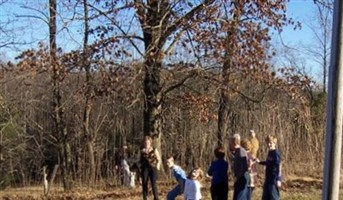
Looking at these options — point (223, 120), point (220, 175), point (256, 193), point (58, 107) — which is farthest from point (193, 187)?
point (223, 120)

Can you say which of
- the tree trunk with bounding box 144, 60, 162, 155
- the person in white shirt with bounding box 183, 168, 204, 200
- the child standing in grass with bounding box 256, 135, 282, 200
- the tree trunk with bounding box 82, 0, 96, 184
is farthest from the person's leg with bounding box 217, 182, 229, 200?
the tree trunk with bounding box 144, 60, 162, 155

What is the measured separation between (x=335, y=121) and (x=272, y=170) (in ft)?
22.4

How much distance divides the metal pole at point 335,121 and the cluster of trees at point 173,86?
13305 millimetres

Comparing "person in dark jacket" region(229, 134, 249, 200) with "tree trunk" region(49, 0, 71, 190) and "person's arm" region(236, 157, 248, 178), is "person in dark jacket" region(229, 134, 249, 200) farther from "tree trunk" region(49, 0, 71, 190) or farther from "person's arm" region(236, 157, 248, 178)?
"tree trunk" region(49, 0, 71, 190)

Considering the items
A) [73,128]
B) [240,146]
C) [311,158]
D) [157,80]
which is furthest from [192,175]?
[73,128]

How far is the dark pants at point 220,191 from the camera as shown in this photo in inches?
526

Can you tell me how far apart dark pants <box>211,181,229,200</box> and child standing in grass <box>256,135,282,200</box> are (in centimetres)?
78

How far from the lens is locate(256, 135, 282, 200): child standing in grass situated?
13.1 metres

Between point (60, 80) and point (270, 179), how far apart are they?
9246 millimetres

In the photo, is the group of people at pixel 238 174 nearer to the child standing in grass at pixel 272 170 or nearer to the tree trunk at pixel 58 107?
the child standing in grass at pixel 272 170

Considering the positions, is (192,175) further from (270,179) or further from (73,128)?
(73,128)

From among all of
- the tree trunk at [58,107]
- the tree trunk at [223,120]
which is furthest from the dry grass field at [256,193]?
the tree trunk at [223,120]

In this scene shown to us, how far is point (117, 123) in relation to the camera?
109 feet

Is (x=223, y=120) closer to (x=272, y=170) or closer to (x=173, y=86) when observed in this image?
(x=173, y=86)
